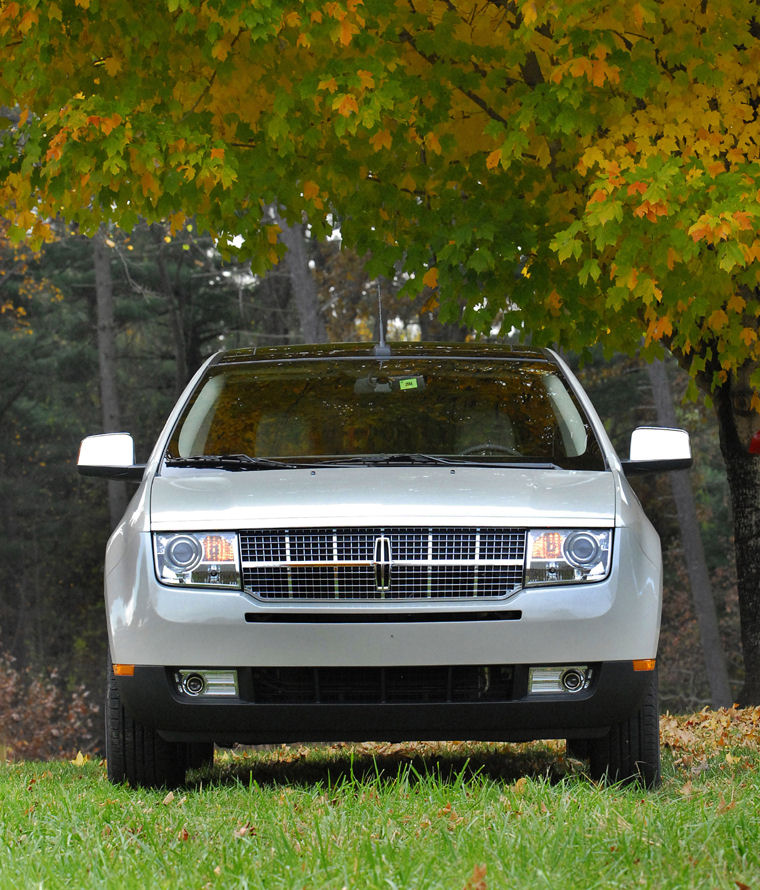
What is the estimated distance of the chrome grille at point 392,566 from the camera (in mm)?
4863

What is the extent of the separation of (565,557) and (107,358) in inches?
1020

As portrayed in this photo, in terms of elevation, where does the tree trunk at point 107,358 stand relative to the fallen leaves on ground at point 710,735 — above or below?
above

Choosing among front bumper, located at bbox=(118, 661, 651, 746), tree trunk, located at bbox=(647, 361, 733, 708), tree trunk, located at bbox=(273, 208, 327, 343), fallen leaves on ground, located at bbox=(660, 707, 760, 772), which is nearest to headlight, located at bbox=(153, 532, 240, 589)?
front bumper, located at bbox=(118, 661, 651, 746)

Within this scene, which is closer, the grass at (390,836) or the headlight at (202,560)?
the grass at (390,836)

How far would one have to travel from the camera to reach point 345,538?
4871 millimetres

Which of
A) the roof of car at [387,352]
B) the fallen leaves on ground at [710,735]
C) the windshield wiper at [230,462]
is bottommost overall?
the fallen leaves on ground at [710,735]

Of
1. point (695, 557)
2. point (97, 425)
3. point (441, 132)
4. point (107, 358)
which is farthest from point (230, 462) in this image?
point (97, 425)

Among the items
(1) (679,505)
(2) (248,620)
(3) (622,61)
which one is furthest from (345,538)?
(1) (679,505)

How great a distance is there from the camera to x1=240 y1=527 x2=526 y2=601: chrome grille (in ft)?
16.0

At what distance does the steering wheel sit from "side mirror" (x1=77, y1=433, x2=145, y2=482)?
1.45 m

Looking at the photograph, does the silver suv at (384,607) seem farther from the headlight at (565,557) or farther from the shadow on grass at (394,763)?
the shadow on grass at (394,763)

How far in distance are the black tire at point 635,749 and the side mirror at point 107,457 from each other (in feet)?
7.55

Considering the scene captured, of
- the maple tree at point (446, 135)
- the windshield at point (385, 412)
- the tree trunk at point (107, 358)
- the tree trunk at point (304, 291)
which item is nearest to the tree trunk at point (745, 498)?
the maple tree at point (446, 135)

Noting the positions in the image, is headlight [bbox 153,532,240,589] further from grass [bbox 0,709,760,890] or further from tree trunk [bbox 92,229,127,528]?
tree trunk [bbox 92,229,127,528]
